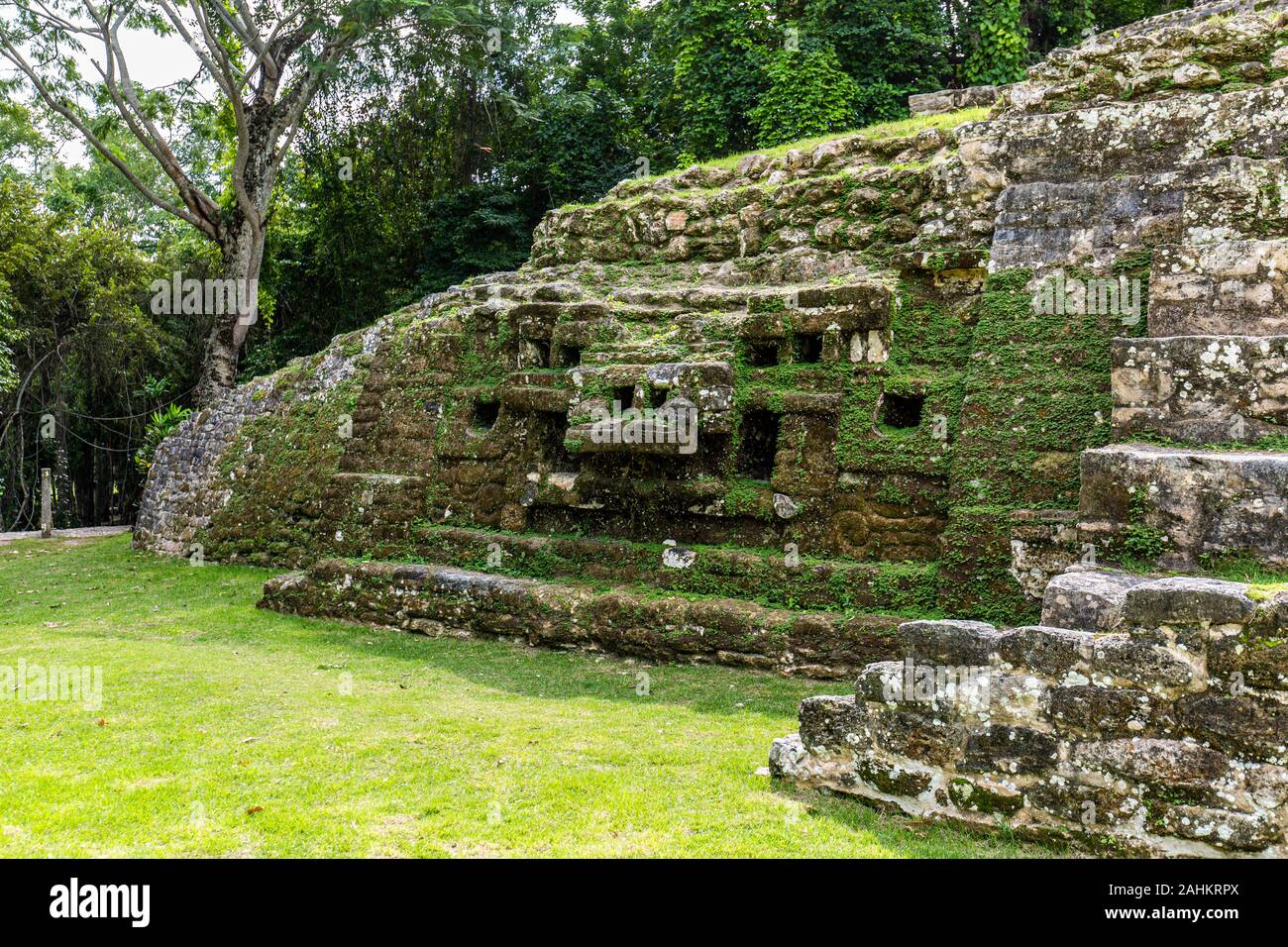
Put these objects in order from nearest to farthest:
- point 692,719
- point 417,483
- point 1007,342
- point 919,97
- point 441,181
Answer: point 692,719 → point 1007,342 → point 417,483 → point 919,97 → point 441,181

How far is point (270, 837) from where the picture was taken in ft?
14.7

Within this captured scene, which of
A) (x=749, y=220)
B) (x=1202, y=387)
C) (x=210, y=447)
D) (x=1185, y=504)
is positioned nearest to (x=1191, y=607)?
(x=1185, y=504)

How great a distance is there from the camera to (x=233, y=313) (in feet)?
64.1

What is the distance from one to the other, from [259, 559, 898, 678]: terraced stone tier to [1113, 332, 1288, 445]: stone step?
7.38 ft

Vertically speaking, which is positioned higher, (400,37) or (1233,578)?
(400,37)

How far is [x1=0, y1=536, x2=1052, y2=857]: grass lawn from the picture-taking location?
4.45 m

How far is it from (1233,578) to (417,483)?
26.0ft

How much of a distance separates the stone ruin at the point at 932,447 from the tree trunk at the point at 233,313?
767cm

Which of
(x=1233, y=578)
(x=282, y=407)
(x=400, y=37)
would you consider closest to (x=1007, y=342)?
(x=1233, y=578)

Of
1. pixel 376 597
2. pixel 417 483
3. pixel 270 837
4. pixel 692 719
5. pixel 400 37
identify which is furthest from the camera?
pixel 400 37

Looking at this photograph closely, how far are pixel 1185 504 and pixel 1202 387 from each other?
3.31 feet

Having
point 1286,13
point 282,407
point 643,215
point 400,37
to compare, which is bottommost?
point 282,407

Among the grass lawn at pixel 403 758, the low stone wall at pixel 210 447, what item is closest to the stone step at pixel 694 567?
the grass lawn at pixel 403 758
